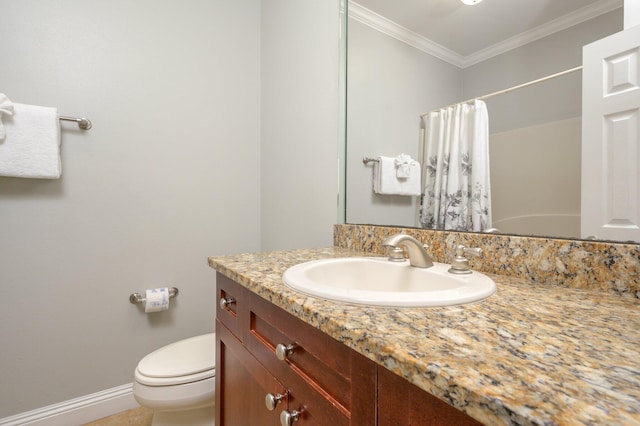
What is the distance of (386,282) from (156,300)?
4.02ft

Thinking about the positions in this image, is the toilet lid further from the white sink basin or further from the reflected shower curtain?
the reflected shower curtain

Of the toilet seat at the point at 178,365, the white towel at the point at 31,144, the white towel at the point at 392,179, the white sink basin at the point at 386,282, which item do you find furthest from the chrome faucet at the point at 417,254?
the white towel at the point at 31,144

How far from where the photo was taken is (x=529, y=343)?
38 centimetres

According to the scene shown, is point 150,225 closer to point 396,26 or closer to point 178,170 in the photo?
point 178,170

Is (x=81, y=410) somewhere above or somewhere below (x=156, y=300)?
below

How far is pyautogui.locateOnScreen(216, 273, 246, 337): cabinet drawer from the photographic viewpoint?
2.77 ft

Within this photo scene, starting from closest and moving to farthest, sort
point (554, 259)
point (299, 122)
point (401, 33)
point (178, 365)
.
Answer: point (554, 259) < point (401, 33) < point (178, 365) < point (299, 122)

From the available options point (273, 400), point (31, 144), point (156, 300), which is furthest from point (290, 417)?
point (31, 144)

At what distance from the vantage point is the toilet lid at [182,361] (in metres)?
1.15

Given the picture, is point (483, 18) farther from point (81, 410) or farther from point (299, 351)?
point (81, 410)

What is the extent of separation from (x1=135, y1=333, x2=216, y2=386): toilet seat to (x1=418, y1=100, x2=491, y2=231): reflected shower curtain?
1029 mm

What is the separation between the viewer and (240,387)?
0.84 metres

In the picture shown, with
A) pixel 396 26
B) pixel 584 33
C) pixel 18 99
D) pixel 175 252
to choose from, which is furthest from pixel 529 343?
pixel 18 99

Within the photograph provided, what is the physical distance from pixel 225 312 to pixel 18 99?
1342 mm
